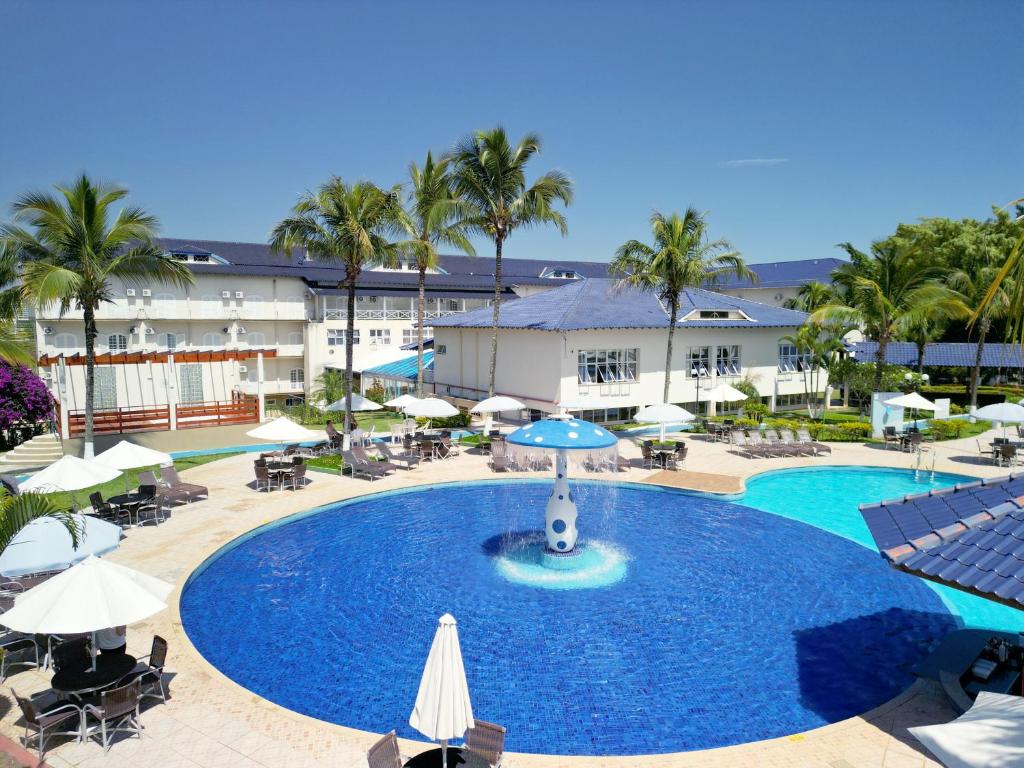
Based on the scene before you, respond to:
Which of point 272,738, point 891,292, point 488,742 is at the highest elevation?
point 891,292

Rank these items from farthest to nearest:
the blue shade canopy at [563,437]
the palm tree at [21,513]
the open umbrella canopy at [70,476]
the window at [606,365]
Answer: the window at [606,365] → the open umbrella canopy at [70,476] → the blue shade canopy at [563,437] → the palm tree at [21,513]

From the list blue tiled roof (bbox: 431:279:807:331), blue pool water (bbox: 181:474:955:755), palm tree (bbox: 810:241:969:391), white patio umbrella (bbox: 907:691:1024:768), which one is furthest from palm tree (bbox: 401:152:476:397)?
white patio umbrella (bbox: 907:691:1024:768)

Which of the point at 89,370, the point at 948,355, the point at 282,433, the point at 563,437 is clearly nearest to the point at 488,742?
the point at 563,437

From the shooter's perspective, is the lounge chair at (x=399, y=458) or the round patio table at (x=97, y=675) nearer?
the round patio table at (x=97, y=675)

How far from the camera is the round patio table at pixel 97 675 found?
8.91 meters

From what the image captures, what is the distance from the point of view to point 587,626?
1245 centimetres

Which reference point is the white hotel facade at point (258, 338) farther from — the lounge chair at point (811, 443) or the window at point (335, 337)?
the lounge chair at point (811, 443)

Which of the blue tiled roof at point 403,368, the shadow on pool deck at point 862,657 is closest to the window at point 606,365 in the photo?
the blue tiled roof at point 403,368

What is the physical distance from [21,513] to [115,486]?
43.4ft

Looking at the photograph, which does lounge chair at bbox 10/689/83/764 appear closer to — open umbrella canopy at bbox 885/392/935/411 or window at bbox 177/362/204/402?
open umbrella canopy at bbox 885/392/935/411

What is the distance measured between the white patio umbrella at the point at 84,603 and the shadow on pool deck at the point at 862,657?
9458 mm

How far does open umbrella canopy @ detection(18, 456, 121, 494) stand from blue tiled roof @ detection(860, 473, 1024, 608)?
1535 centimetres

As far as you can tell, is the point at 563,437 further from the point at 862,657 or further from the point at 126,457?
the point at 126,457

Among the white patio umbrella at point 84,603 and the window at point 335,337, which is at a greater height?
the window at point 335,337
